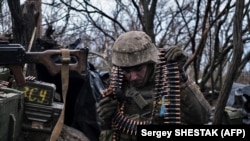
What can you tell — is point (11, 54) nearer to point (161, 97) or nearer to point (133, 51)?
point (133, 51)

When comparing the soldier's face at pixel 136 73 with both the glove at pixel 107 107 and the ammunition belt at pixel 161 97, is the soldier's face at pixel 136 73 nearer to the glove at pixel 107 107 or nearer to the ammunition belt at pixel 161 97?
the ammunition belt at pixel 161 97

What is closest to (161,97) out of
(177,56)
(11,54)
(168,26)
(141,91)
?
(141,91)

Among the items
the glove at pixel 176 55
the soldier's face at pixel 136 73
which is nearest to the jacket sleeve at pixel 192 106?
the glove at pixel 176 55

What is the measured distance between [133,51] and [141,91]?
0.40 meters

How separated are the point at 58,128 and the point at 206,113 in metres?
1.24

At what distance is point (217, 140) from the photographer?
340 centimetres

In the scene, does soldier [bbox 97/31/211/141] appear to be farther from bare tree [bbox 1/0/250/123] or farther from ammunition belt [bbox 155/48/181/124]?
bare tree [bbox 1/0/250/123]

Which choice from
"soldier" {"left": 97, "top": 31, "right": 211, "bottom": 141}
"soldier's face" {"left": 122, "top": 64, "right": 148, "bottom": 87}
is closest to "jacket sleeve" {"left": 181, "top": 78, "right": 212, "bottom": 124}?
"soldier" {"left": 97, "top": 31, "right": 211, "bottom": 141}

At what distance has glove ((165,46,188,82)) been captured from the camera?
3578 millimetres

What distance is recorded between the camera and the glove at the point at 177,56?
3.58 metres

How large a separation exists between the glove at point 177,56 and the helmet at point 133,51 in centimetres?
15

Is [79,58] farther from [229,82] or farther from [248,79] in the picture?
[248,79]

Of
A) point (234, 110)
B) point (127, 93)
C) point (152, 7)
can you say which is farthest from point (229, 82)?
point (152, 7)

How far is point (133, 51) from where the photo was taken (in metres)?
3.70
